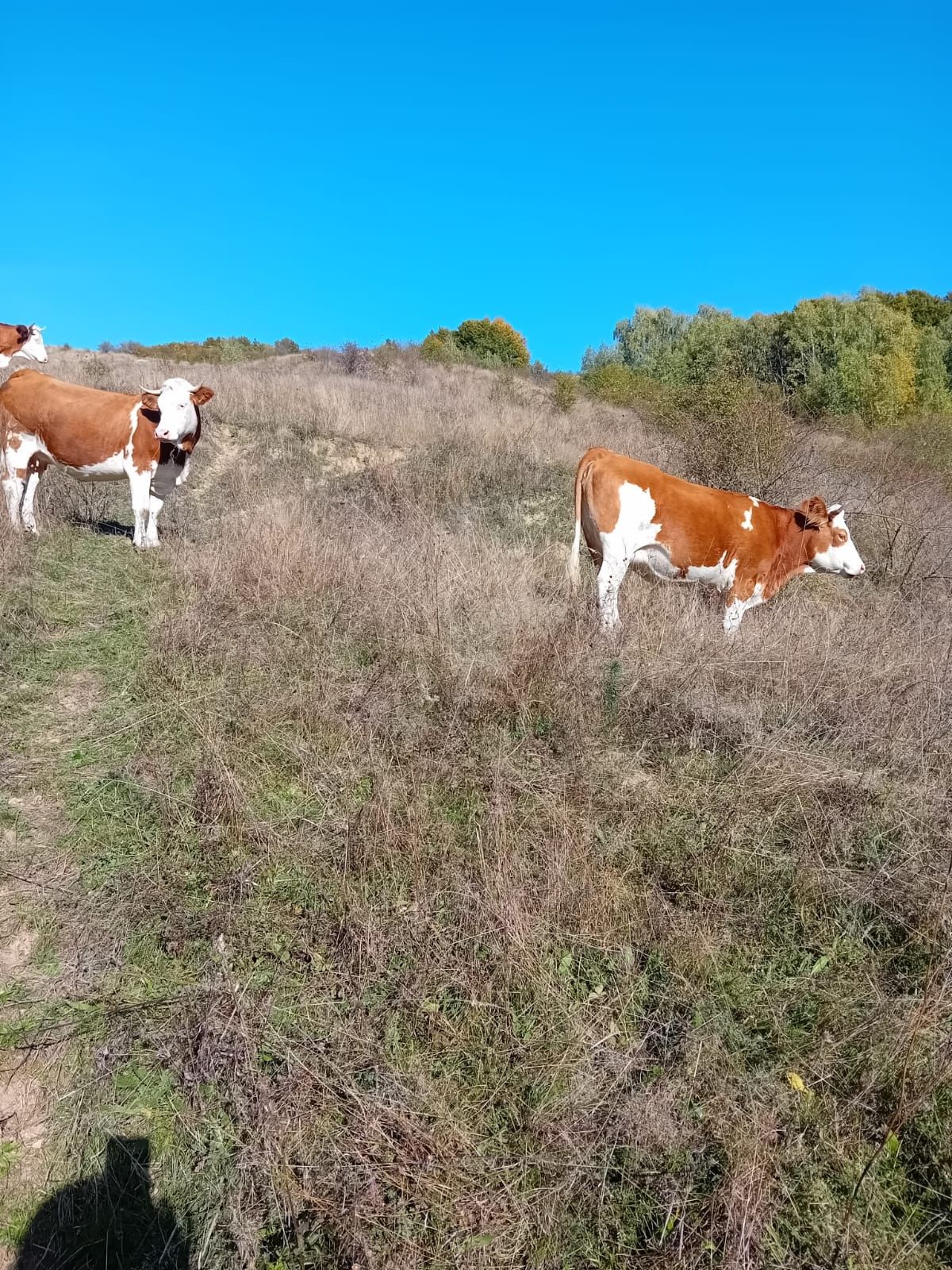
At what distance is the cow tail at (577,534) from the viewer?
678 centimetres

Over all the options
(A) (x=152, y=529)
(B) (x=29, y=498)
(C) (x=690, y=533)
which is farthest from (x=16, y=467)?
(C) (x=690, y=533)

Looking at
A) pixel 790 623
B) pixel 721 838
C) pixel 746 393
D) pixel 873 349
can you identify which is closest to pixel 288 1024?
pixel 721 838

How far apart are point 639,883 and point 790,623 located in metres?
3.75

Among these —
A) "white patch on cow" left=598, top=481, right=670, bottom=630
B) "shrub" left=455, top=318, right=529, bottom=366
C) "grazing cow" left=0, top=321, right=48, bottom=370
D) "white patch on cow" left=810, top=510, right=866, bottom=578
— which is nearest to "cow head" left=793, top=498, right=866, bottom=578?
"white patch on cow" left=810, top=510, right=866, bottom=578

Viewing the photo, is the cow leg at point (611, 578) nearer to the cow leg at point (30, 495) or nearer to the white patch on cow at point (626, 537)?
the white patch on cow at point (626, 537)

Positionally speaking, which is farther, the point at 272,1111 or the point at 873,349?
the point at 873,349

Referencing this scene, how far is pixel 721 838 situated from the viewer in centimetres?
368

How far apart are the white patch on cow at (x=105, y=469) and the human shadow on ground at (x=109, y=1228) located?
6.48 meters

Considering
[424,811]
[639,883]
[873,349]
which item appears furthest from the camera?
[873,349]

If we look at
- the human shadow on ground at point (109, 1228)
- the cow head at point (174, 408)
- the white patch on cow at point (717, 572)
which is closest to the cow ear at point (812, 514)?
the white patch on cow at point (717, 572)

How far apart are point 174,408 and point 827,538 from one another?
6594mm

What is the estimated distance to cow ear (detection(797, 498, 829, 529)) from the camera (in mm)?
7152

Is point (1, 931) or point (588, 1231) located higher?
point (1, 931)

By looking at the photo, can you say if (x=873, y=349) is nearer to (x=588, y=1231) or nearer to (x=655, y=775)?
(x=655, y=775)
